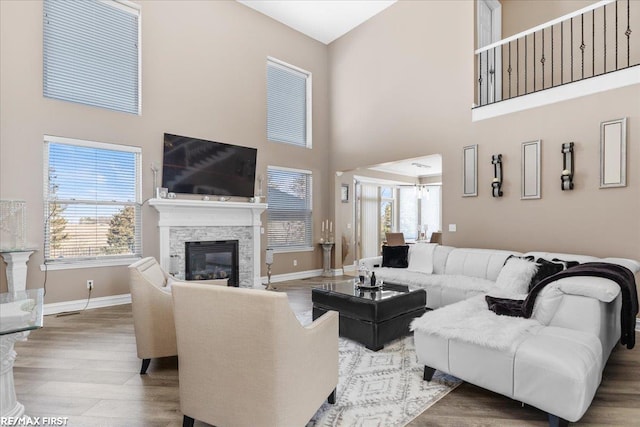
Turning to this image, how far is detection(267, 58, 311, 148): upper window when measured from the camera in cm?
705

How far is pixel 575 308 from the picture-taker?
2.43 metres

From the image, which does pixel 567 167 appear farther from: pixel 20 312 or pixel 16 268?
pixel 16 268

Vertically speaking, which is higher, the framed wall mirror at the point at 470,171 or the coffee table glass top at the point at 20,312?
the framed wall mirror at the point at 470,171

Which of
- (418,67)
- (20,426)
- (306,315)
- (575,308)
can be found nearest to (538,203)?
(575,308)

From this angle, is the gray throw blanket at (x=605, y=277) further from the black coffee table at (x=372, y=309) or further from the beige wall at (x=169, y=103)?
the beige wall at (x=169, y=103)

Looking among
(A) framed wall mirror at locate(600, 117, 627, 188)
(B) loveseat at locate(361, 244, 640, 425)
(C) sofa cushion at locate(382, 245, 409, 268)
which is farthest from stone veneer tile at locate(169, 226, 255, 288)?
(A) framed wall mirror at locate(600, 117, 627, 188)

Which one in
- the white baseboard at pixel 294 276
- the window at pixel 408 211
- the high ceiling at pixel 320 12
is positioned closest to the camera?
the high ceiling at pixel 320 12

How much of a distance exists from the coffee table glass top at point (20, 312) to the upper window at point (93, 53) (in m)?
3.37

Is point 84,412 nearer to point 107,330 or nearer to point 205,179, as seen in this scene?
point 107,330

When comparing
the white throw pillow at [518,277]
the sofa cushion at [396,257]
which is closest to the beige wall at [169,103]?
the sofa cushion at [396,257]

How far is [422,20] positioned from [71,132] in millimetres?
5958

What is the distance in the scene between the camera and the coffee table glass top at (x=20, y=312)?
1.81 m

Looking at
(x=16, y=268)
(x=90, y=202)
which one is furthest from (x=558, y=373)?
(x=90, y=202)

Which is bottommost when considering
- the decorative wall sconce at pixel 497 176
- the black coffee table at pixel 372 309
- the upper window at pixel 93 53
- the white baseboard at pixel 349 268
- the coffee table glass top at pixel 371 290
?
the white baseboard at pixel 349 268
